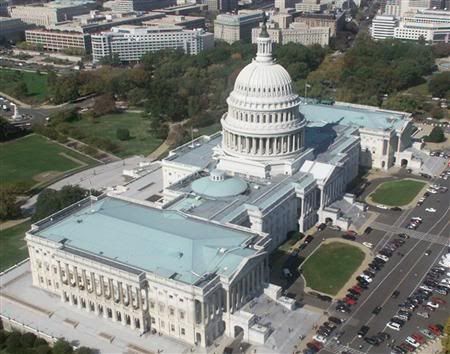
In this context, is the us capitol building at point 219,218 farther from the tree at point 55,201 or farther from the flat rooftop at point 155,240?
the tree at point 55,201

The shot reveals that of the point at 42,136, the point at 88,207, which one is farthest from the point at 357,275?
the point at 42,136

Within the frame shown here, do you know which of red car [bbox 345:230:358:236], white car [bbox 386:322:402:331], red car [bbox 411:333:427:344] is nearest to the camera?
red car [bbox 411:333:427:344]

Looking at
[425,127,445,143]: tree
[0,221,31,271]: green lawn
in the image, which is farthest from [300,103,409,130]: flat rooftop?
[0,221,31,271]: green lawn

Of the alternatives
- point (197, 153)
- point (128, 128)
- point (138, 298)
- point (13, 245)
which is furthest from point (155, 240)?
point (128, 128)

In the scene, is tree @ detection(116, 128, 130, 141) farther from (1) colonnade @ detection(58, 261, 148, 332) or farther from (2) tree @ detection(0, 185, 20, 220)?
(1) colonnade @ detection(58, 261, 148, 332)

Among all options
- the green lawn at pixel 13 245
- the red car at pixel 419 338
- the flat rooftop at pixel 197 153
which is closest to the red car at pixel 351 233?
the red car at pixel 419 338

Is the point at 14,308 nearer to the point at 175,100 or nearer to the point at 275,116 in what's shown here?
the point at 275,116

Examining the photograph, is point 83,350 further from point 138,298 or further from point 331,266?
point 331,266
